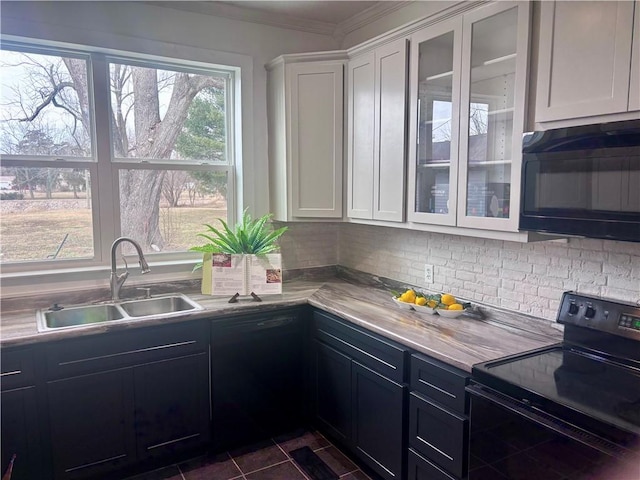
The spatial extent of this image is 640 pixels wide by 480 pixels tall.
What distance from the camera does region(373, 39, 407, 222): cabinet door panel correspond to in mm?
2490

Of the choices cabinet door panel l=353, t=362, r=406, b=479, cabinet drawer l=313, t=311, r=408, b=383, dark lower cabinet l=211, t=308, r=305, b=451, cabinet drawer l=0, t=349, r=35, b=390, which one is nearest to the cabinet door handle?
dark lower cabinet l=211, t=308, r=305, b=451

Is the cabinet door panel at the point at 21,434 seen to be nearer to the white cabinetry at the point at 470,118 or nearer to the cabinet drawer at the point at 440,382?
the cabinet drawer at the point at 440,382

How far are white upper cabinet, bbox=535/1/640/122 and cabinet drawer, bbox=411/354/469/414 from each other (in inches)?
41.1

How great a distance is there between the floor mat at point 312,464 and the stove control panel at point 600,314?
1.44 meters

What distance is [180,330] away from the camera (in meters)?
2.46

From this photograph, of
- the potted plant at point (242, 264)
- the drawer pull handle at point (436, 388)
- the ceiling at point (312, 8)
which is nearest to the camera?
the drawer pull handle at point (436, 388)

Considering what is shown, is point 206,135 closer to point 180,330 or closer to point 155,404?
point 180,330

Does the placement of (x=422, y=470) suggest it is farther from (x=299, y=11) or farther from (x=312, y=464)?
(x=299, y=11)

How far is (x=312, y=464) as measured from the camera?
8.39 ft

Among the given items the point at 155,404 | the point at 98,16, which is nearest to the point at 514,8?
the point at 98,16

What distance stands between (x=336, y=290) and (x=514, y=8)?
187 centimetres

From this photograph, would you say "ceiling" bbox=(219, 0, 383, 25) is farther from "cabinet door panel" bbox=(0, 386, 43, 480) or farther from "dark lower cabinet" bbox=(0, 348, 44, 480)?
"cabinet door panel" bbox=(0, 386, 43, 480)

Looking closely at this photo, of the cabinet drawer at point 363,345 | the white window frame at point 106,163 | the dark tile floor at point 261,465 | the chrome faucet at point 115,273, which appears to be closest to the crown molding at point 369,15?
the white window frame at point 106,163

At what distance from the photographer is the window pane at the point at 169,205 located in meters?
2.94
